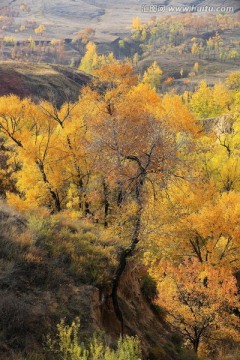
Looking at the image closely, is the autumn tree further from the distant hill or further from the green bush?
the distant hill

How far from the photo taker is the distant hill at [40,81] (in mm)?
74131

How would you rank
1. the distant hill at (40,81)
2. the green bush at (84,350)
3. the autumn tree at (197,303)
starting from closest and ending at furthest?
1. the green bush at (84,350)
2. the autumn tree at (197,303)
3. the distant hill at (40,81)

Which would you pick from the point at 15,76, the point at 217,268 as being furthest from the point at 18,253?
the point at 15,76

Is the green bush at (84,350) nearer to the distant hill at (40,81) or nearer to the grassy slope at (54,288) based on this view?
the grassy slope at (54,288)

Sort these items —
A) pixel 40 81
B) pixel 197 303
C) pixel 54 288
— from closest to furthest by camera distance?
pixel 54 288
pixel 197 303
pixel 40 81

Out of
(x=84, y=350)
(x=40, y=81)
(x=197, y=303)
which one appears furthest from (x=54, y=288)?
(x=40, y=81)

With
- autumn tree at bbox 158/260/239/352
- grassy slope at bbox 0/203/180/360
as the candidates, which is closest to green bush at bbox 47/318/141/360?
grassy slope at bbox 0/203/180/360

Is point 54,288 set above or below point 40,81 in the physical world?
below

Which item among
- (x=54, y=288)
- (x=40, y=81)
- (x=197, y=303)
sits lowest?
(x=197, y=303)

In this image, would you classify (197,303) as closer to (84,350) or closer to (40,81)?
(84,350)

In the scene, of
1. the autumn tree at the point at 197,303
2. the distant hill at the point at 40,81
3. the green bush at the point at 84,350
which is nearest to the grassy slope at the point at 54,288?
the green bush at the point at 84,350

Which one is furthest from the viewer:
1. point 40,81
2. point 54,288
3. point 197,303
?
point 40,81

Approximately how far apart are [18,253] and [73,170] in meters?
15.5

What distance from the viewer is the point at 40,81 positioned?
265 feet
